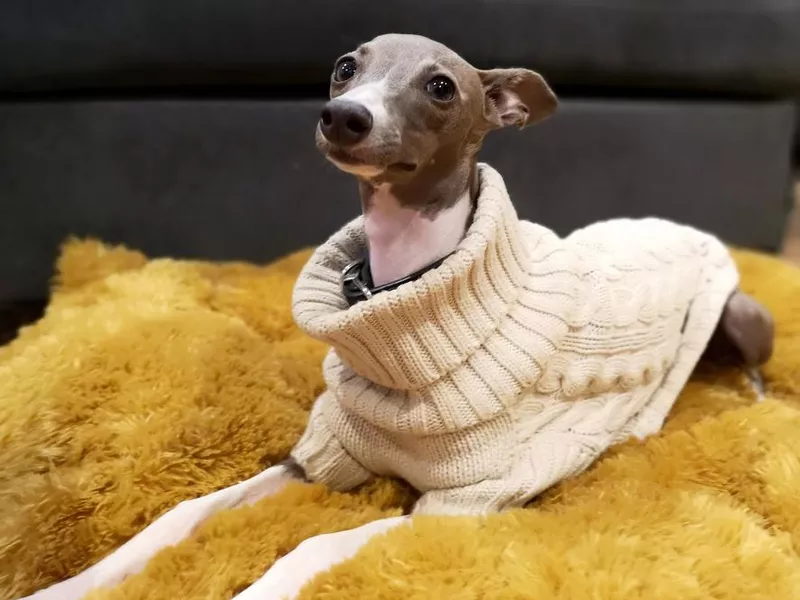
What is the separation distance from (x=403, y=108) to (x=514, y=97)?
26cm

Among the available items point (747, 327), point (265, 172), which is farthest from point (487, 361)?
point (265, 172)

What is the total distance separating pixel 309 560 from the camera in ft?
3.23

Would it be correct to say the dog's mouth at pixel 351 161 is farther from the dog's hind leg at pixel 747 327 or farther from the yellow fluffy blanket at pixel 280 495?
the dog's hind leg at pixel 747 327

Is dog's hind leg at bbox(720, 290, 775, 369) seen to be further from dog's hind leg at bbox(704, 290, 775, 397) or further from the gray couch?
the gray couch

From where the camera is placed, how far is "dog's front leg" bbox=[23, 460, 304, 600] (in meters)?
1.01

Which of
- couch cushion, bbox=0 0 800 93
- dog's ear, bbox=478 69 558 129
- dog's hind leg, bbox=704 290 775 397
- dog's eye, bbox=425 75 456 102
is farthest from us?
couch cushion, bbox=0 0 800 93

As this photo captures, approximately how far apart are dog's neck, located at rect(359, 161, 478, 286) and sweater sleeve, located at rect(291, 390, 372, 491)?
26 centimetres

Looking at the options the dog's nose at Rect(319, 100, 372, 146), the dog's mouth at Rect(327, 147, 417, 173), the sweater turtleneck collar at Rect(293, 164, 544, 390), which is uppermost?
the dog's nose at Rect(319, 100, 372, 146)

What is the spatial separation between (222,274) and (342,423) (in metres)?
0.77

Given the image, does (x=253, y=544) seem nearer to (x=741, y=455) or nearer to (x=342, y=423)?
(x=342, y=423)

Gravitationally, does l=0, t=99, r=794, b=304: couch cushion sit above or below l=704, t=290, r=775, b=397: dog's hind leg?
above

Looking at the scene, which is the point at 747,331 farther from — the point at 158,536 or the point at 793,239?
the point at 793,239

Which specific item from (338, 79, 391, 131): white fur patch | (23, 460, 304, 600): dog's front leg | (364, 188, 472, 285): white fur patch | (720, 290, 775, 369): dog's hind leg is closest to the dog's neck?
(364, 188, 472, 285): white fur patch

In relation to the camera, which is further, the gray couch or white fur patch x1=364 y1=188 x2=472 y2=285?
the gray couch
